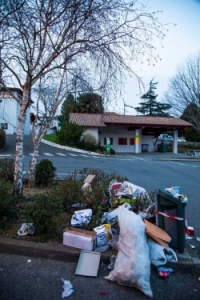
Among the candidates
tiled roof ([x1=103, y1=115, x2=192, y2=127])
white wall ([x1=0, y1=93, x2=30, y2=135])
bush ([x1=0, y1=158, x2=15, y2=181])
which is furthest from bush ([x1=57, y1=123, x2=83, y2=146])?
bush ([x1=0, y1=158, x2=15, y2=181])

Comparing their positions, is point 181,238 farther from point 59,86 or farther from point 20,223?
point 59,86

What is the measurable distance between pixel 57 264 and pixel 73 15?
178 inches

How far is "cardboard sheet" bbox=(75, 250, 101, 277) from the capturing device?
2844mm

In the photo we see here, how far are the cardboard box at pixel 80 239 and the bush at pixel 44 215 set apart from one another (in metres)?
0.28

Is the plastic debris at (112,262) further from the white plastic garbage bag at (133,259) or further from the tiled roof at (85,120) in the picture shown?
the tiled roof at (85,120)

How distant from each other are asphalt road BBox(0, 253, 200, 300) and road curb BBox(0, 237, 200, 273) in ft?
0.21

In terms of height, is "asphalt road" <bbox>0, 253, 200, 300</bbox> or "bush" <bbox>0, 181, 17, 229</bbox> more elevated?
"bush" <bbox>0, 181, 17, 229</bbox>

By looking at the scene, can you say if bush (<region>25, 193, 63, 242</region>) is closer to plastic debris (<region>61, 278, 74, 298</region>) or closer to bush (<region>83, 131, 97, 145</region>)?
plastic debris (<region>61, 278, 74, 298</region>)

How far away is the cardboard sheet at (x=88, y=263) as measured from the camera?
284 cm

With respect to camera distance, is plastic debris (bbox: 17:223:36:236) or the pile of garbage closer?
the pile of garbage

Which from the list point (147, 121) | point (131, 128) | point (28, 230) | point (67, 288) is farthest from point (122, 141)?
point (67, 288)

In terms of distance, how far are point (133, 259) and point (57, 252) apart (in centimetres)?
108

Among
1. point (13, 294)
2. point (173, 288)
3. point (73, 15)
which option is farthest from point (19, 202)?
point (73, 15)

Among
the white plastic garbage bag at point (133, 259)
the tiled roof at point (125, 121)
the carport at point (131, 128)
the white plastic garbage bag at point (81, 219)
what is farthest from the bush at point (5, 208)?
the carport at point (131, 128)
